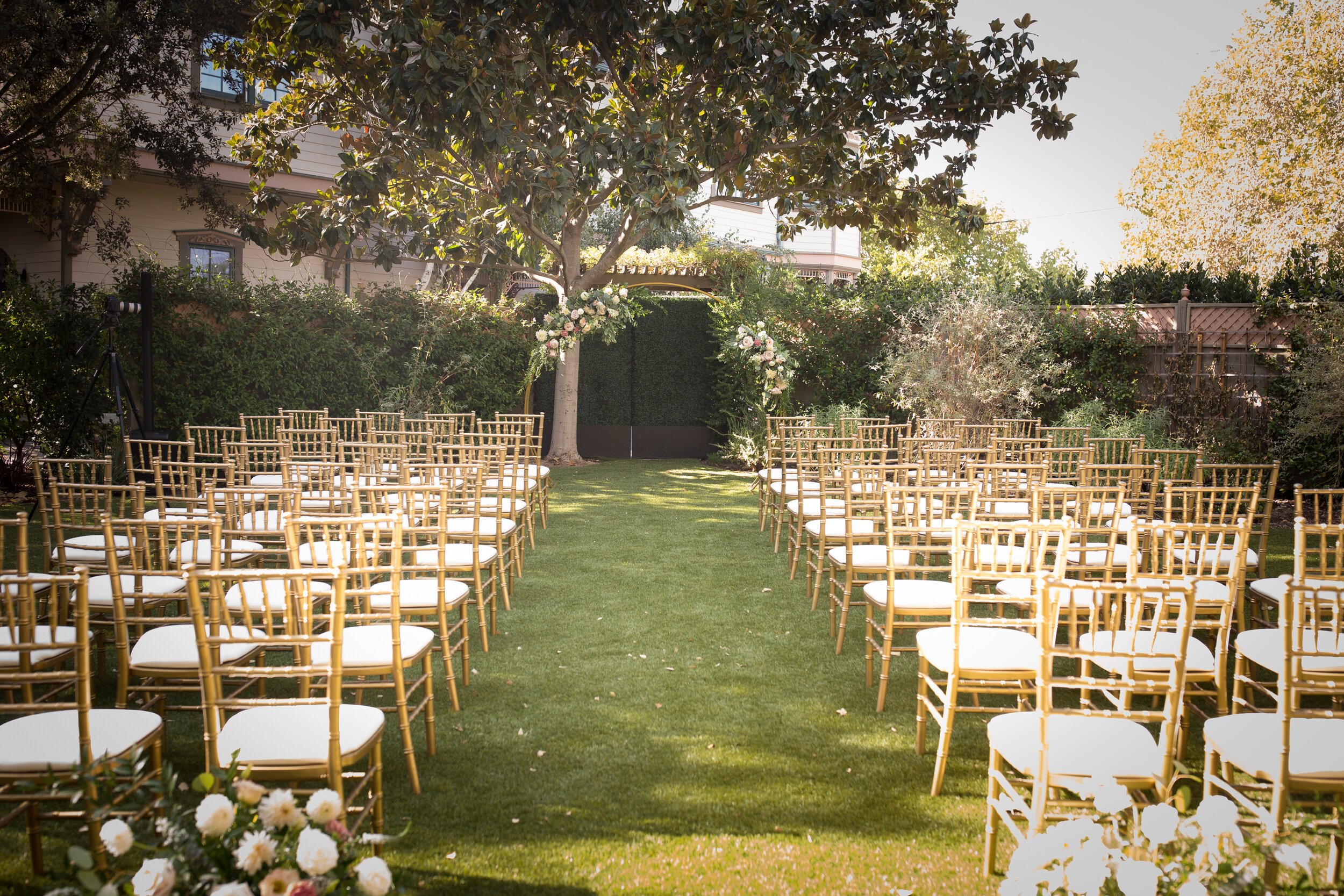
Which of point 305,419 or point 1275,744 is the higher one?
point 305,419

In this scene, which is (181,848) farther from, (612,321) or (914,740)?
(612,321)

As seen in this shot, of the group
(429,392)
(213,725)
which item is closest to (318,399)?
(429,392)

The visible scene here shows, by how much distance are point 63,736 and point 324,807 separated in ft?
4.69

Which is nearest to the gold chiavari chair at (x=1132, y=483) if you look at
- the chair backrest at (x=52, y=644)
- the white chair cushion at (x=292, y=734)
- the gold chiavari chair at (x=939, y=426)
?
the white chair cushion at (x=292, y=734)

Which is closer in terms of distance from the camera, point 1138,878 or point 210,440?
point 1138,878

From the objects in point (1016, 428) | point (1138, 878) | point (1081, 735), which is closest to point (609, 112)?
point (1016, 428)

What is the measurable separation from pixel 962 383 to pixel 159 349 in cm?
968

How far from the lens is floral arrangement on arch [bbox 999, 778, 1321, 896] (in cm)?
128

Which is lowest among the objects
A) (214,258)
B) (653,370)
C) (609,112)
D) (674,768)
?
(674,768)

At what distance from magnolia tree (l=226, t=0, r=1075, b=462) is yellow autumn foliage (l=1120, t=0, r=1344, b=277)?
993 cm

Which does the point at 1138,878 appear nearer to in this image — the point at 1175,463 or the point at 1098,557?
the point at 1098,557

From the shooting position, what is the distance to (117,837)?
4.21 ft

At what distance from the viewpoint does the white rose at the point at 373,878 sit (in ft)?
4.22

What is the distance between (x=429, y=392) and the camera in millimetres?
11188
